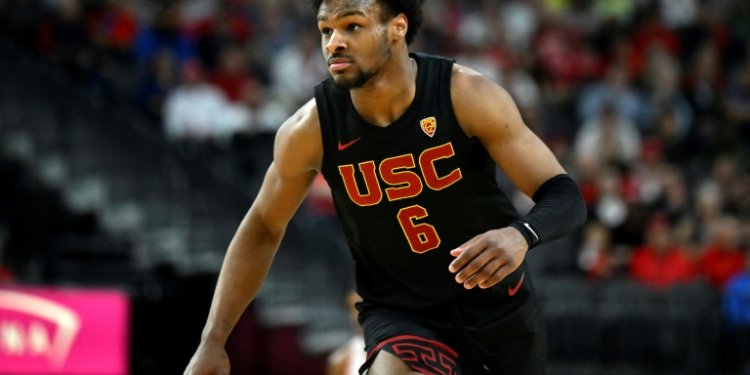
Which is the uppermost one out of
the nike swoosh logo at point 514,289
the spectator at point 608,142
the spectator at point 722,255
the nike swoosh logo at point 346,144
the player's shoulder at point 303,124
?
the player's shoulder at point 303,124

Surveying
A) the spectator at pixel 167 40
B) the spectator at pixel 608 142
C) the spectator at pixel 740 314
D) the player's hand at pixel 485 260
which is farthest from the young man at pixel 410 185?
the spectator at pixel 167 40

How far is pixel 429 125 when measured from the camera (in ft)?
16.7

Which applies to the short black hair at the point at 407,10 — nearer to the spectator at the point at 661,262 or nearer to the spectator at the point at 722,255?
the spectator at the point at 661,262

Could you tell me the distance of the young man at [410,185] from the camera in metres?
5.02

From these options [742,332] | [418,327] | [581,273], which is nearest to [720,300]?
[742,332]

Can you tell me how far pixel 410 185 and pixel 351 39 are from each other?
0.64 meters

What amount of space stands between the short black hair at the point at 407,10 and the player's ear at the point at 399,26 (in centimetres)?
2

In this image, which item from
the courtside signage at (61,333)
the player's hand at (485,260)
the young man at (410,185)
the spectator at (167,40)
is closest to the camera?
the player's hand at (485,260)

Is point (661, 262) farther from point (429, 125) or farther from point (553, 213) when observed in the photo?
point (553, 213)

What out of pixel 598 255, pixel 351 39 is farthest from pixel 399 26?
pixel 598 255

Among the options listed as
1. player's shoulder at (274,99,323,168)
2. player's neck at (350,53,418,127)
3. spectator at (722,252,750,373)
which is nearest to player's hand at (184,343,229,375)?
player's shoulder at (274,99,323,168)

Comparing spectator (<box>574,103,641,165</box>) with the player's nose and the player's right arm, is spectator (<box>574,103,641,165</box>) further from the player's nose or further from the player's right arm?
the player's nose

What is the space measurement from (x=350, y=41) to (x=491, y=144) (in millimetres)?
702

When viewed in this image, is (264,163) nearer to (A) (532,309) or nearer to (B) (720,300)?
(B) (720,300)
